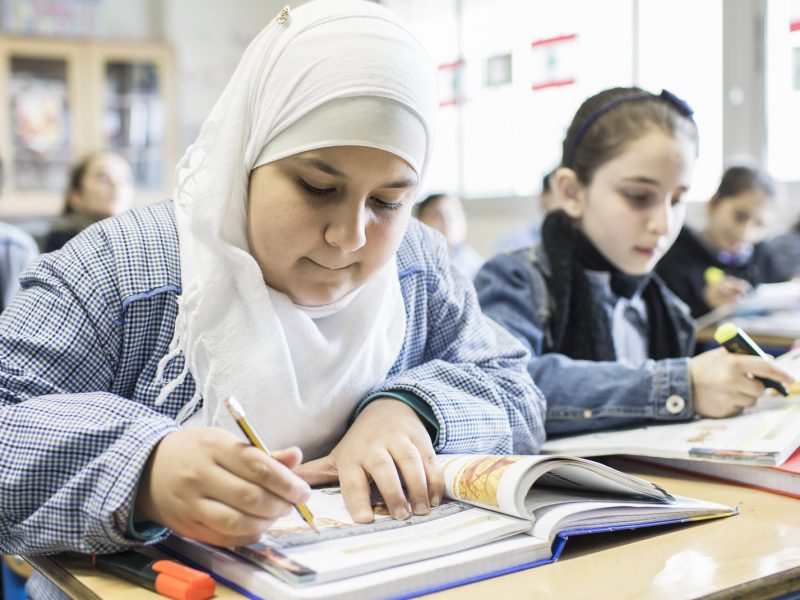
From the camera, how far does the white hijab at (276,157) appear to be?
2.71 feet

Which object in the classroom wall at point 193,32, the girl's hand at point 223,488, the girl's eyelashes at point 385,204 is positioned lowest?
the girl's hand at point 223,488

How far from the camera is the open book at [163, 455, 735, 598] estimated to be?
0.60 meters

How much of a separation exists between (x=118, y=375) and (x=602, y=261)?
0.86 m

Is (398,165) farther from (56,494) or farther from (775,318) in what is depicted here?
(775,318)

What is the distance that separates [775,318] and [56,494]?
1963 mm

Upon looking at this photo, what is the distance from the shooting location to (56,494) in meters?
0.70

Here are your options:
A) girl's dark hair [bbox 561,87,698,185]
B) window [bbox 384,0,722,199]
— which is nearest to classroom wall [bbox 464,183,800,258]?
window [bbox 384,0,722,199]

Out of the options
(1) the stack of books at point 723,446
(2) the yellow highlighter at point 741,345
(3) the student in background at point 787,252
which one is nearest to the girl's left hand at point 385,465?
(1) the stack of books at point 723,446

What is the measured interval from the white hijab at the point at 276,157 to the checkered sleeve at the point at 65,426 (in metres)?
0.08

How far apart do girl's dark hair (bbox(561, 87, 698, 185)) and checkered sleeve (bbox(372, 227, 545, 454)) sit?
0.43m

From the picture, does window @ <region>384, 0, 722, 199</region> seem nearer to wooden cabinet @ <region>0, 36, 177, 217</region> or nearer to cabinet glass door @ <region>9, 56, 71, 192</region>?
wooden cabinet @ <region>0, 36, 177, 217</region>

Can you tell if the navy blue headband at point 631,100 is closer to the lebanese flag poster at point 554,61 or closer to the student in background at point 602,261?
the student in background at point 602,261

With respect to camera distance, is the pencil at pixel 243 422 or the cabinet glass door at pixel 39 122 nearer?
the pencil at pixel 243 422

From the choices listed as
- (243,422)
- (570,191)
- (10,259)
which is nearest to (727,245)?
(570,191)
